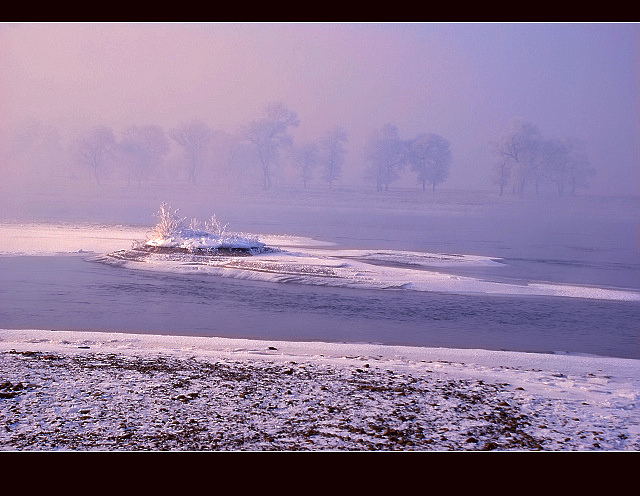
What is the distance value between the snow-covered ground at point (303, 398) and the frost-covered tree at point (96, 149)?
304ft

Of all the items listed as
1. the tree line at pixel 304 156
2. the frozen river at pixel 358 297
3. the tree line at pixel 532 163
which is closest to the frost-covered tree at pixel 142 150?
the tree line at pixel 304 156

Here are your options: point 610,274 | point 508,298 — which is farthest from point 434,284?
point 610,274

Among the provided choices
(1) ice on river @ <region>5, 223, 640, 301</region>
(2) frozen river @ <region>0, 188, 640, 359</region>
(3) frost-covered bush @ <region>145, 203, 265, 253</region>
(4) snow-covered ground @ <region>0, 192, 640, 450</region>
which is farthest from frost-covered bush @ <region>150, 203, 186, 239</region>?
(4) snow-covered ground @ <region>0, 192, 640, 450</region>

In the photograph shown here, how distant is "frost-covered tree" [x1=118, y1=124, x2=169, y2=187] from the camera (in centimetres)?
9550

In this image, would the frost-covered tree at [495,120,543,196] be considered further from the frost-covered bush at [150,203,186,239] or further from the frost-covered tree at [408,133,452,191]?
the frost-covered bush at [150,203,186,239]

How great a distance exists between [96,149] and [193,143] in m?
13.9

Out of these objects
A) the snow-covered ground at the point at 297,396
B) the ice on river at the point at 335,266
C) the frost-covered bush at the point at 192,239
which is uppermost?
the frost-covered bush at the point at 192,239

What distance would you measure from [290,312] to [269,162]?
78.3 metres

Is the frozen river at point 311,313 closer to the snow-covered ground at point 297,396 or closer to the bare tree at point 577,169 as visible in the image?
the snow-covered ground at point 297,396

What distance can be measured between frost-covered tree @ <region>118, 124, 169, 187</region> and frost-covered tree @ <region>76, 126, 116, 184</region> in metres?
1.75

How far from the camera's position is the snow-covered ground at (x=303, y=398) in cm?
526

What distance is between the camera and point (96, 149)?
9731 centimetres

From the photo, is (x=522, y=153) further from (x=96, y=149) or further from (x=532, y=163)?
(x=96, y=149)

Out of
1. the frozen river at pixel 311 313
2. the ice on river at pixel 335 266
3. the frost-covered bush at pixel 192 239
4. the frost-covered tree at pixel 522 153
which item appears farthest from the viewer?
the frost-covered tree at pixel 522 153
